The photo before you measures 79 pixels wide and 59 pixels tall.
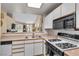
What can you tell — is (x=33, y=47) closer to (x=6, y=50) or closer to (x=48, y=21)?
(x=6, y=50)

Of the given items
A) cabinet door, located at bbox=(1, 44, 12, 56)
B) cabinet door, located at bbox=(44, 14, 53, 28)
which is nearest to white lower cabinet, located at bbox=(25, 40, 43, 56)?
cabinet door, located at bbox=(1, 44, 12, 56)

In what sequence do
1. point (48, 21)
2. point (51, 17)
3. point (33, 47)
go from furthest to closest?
point (48, 21) < point (51, 17) < point (33, 47)

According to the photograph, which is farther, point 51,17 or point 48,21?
point 48,21

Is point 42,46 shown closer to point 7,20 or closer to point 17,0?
point 7,20

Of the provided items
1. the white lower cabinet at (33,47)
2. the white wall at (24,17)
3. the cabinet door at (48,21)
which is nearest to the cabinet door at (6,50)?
the white lower cabinet at (33,47)

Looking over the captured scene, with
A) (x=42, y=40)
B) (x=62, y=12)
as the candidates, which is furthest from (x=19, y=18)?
(x=62, y=12)

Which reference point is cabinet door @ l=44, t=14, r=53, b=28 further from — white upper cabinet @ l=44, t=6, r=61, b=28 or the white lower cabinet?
the white lower cabinet

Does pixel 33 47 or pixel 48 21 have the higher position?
pixel 48 21

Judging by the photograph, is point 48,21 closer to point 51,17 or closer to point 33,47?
point 51,17

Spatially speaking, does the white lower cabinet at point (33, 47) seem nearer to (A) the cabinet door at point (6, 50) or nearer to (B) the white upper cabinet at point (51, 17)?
(A) the cabinet door at point (6, 50)

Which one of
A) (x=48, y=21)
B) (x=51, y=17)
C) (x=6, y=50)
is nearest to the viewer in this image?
(x=6, y=50)

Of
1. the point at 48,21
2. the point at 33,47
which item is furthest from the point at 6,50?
the point at 48,21

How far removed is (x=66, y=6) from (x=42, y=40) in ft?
3.01

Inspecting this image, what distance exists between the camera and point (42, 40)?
2.03m
